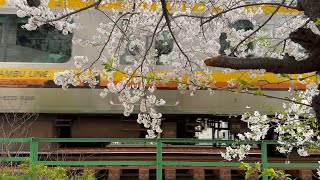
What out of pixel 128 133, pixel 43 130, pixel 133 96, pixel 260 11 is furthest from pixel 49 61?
pixel 260 11

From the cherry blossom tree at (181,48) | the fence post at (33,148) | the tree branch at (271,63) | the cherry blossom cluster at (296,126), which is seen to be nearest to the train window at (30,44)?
the cherry blossom tree at (181,48)

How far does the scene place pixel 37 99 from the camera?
6926mm

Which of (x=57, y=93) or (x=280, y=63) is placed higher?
(x=57, y=93)

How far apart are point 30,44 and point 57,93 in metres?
0.95

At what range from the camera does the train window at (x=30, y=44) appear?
704 cm

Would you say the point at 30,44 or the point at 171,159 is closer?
the point at 171,159

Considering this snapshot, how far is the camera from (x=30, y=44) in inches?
281

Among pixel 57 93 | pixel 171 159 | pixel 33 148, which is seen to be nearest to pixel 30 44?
pixel 57 93

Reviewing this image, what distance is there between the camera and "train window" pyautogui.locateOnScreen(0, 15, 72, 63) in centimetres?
704

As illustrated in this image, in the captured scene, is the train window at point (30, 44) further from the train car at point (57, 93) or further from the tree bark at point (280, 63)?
the tree bark at point (280, 63)

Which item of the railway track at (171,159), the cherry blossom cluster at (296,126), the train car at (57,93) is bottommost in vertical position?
the railway track at (171,159)

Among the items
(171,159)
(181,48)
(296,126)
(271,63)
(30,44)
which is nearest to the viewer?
(271,63)

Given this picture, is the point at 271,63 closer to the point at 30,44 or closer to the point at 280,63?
the point at 280,63

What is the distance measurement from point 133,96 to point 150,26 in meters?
0.86
